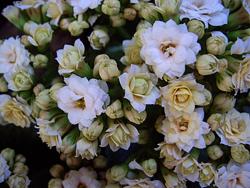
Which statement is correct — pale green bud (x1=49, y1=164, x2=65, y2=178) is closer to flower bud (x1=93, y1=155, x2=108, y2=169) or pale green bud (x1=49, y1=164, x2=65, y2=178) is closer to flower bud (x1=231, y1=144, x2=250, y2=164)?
flower bud (x1=93, y1=155, x2=108, y2=169)

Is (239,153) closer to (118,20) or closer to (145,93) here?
(145,93)

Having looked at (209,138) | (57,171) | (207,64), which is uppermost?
(207,64)

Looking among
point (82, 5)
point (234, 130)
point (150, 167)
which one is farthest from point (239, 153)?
point (82, 5)

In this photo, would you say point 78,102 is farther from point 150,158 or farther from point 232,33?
point 232,33

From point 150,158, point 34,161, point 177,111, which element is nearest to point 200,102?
point 177,111

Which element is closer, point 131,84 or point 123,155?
point 131,84
